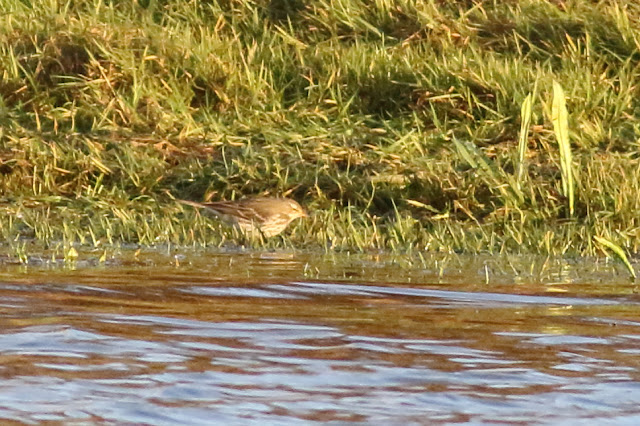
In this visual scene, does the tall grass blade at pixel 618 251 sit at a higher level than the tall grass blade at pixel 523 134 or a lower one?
lower

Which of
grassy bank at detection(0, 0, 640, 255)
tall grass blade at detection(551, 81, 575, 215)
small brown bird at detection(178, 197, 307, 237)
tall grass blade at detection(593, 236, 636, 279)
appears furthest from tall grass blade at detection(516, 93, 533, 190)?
tall grass blade at detection(593, 236, 636, 279)

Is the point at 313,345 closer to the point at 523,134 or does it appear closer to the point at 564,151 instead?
the point at 564,151

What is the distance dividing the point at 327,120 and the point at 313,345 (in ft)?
19.6

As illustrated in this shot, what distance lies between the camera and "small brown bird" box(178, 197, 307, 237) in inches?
355

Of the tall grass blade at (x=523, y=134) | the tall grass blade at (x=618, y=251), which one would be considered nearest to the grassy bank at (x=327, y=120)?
the tall grass blade at (x=523, y=134)

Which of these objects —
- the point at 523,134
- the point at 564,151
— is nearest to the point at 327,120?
the point at 523,134

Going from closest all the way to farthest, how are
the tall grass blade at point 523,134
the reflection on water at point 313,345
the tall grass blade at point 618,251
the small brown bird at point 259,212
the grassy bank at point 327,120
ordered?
the reflection on water at point 313,345, the tall grass blade at point 618,251, the small brown bird at point 259,212, the grassy bank at point 327,120, the tall grass blade at point 523,134

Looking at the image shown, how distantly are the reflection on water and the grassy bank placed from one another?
173 centimetres

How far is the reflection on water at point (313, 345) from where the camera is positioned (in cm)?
452

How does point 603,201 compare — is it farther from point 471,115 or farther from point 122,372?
point 122,372

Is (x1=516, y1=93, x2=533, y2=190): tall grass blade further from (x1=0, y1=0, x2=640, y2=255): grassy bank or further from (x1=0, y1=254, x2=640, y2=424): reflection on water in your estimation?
(x1=0, y1=254, x2=640, y2=424): reflection on water

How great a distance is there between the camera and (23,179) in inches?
408

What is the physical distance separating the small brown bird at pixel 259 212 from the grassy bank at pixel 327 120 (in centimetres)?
10

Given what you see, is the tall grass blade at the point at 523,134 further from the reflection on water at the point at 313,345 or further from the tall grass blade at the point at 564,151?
the reflection on water at the point at 313,345
